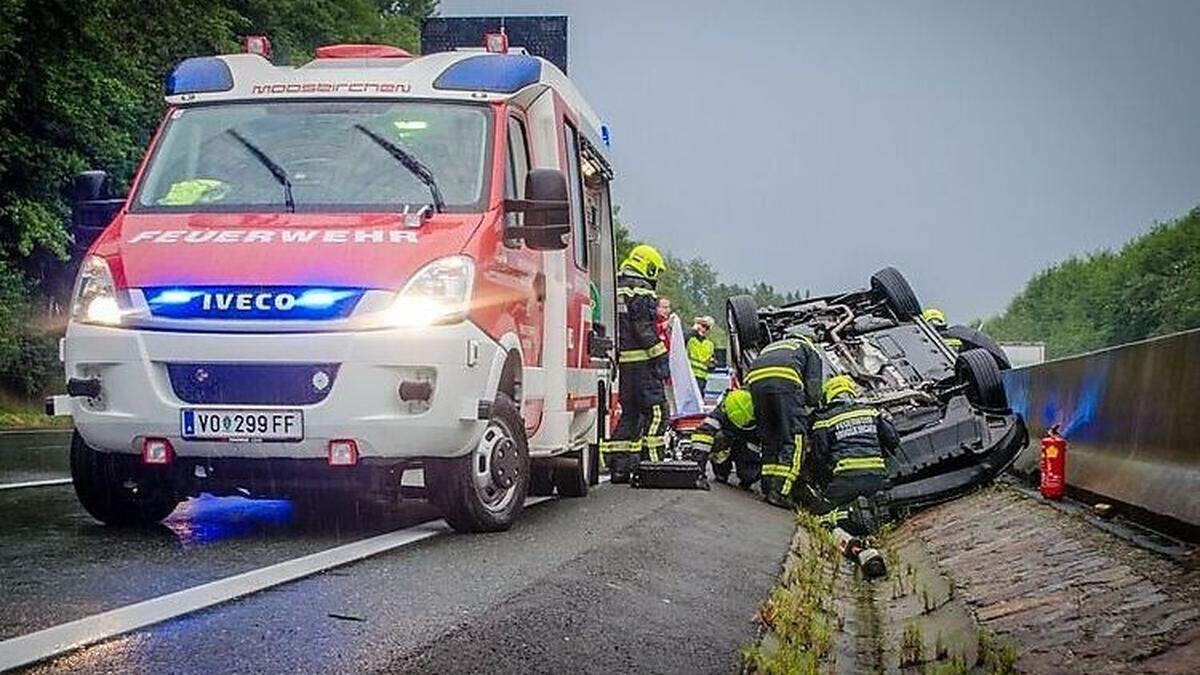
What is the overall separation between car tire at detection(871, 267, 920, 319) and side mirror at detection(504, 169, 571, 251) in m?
7.05

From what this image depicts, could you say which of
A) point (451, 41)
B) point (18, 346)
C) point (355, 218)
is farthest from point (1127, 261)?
point (355, 218)

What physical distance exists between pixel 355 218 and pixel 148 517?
69.7 inches

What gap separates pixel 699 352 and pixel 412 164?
11.3 meters

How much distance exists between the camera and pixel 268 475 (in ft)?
23.6

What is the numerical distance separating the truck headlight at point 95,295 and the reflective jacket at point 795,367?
5.41m

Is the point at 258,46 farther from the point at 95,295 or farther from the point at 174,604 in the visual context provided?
the point at 174,604

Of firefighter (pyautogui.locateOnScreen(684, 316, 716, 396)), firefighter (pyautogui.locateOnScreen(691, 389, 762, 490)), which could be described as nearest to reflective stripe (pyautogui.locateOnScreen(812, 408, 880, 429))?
firefighter (pyautogui.locateOnScreen(691, 389, 762, 490))

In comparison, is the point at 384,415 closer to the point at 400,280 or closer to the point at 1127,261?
the point at 400,280

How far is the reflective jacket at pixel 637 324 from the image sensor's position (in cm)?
1309

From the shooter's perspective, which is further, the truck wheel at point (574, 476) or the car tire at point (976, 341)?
the car tire at point (976, 341)

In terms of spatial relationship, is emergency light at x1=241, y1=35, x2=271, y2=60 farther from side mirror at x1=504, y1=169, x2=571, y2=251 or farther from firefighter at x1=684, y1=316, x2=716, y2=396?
firefighter at x1=684, y1=316, x2=716, y2=396

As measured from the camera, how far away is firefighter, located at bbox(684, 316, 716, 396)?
1889 centimetres

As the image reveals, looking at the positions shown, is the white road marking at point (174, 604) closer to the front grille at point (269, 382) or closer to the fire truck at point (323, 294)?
the fire truck at point (323, 294)

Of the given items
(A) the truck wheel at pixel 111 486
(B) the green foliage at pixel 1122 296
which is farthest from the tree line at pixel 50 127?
(B) the green foliage at pixel 1122 296
